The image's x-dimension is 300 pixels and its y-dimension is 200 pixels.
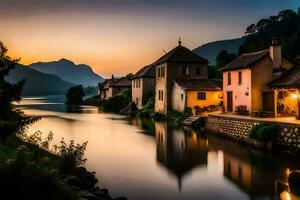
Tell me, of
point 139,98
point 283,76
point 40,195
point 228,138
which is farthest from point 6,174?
point 139,98

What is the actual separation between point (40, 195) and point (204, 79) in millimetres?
44722

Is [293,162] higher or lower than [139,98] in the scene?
lower

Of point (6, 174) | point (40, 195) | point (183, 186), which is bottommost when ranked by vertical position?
point (183, 186)

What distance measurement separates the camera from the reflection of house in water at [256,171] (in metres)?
16.2

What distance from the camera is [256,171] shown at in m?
19.9

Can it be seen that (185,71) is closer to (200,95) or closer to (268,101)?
(200,95)

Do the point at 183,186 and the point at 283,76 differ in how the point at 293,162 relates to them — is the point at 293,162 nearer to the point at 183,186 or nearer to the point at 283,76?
the point at 183,186

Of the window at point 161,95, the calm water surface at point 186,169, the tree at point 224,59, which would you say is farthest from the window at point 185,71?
the tree at point 224,59

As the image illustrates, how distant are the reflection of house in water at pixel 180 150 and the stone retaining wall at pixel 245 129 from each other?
7.93ft

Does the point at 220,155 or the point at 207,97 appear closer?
the point at 220,155

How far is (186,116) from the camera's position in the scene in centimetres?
4538

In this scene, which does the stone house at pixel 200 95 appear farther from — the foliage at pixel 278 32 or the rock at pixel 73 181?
the rock at pixel 73 181

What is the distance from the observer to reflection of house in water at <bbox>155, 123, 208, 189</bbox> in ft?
70.4

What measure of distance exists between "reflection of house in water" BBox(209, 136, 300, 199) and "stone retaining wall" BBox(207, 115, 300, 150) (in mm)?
1651
